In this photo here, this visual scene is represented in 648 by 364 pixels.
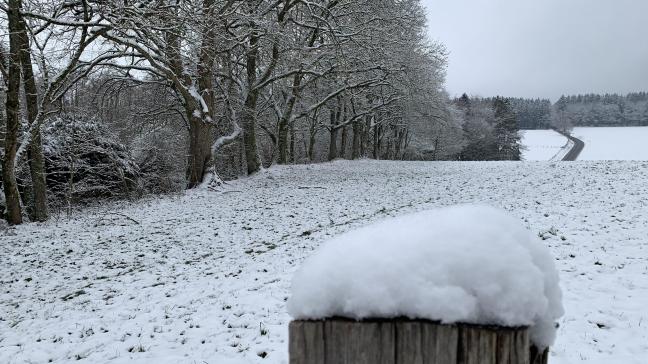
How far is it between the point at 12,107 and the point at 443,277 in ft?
41.4

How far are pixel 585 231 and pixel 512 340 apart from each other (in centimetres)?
846

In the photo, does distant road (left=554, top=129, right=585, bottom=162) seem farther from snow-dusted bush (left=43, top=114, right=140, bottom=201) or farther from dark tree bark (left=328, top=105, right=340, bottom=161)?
snow-dusted bush (left=43, top=114, right=140, bottom=201)

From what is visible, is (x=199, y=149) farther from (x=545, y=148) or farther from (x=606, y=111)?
(x=606, y=111)

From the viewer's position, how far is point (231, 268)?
7.31m

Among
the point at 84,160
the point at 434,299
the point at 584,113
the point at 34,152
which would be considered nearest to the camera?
the point at 434,299

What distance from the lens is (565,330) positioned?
4.25 m

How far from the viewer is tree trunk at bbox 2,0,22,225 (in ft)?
32.2

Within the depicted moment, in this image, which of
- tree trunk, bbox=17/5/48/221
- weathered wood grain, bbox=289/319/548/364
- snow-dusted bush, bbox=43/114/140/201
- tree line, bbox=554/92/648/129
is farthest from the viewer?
tree line, bbox=554/92/648/129

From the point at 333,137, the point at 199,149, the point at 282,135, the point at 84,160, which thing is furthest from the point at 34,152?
the point at 333,137

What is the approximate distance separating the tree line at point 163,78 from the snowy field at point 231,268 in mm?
2698

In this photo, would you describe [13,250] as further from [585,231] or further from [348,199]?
[585,231]

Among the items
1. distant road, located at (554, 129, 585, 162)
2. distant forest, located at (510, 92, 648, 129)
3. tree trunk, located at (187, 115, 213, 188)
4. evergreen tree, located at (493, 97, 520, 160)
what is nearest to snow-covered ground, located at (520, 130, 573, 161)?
distant road, located at (554, 129, 585, 162)

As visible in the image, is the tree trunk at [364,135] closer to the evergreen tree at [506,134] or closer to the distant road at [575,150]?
the distant road at [575,150]

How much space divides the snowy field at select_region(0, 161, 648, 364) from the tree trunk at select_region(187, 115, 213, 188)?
1288 millimetres
